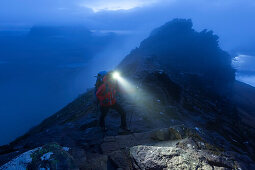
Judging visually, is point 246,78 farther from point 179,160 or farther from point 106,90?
point 179,160

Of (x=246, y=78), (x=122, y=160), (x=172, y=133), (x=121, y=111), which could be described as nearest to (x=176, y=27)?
(x=121, y=111)

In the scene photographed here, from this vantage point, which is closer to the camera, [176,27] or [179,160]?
[179,160]

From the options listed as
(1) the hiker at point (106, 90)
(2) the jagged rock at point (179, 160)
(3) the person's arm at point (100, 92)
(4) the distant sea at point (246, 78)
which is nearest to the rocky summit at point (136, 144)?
(2) the jagged rock at point (179, 160)

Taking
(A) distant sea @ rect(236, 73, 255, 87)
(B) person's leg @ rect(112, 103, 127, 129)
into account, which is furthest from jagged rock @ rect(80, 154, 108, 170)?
(A) distant sea @ rect(236, 73, 255, 87)

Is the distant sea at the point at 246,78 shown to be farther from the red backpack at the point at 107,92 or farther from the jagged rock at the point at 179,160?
the jagged rock at the point at 179,160

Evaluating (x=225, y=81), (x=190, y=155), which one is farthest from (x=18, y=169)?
(x=225, y=81)

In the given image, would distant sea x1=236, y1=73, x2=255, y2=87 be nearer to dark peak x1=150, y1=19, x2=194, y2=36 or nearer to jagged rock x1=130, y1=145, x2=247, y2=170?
dark peak x1=150, y1=19, x2=194, y2=36

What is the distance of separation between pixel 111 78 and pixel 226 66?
79385 mm

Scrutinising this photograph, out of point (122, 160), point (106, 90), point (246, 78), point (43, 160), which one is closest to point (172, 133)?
point (122, 160)

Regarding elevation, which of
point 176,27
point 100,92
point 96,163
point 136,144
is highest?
point 176,27

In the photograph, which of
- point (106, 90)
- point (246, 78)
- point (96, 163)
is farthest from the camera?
point (246, 78)

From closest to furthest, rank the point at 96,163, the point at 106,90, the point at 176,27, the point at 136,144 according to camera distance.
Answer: the point at 96,163 → the point at 136,144 → the point at 106,90 → the point at 176,27

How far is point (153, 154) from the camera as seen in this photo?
12.1 ft

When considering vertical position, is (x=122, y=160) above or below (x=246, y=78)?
below
